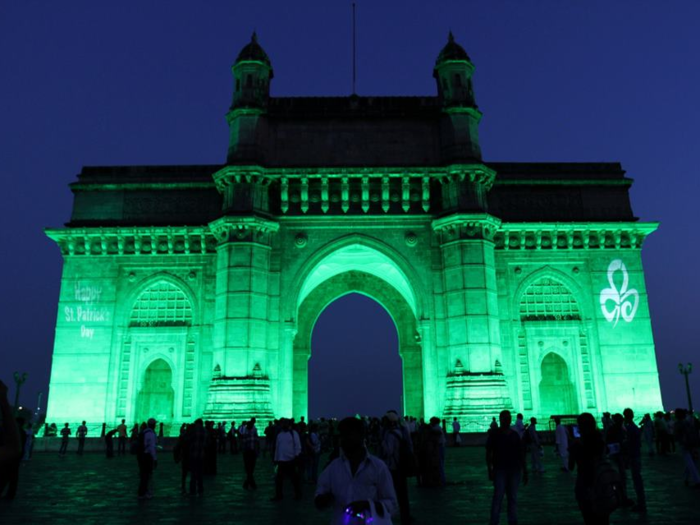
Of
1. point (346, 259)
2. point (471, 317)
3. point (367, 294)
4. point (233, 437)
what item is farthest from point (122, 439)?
point (367, 294)

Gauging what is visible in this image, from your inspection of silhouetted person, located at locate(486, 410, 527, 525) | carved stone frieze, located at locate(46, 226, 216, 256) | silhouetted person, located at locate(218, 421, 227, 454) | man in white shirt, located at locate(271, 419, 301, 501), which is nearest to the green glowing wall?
carved stone frieze, located at locate(46, 226, 216, 256)

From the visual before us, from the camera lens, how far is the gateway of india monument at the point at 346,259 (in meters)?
29.5

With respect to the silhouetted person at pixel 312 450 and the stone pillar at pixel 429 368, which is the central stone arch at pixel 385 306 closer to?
the stone pillar at pixel 429 368

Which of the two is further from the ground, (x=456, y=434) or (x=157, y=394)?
(x=157, y=394)

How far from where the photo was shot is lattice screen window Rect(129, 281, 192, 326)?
105 ft

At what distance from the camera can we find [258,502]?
12.0 meters

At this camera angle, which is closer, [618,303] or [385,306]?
[618,303]

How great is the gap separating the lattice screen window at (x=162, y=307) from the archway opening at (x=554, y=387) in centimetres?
1798

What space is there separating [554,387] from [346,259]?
490 inches

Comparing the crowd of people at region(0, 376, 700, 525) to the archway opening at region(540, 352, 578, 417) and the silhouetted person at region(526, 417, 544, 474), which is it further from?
the archway opening at region(540, 352, 578, 417)

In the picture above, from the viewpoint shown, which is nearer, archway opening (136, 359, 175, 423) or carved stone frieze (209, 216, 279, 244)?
carved stone frieze (209, 216, 279, 244)

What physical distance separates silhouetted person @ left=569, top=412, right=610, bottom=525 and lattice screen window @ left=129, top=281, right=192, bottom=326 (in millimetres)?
26354

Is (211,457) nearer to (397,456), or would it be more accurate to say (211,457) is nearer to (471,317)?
(397,456)

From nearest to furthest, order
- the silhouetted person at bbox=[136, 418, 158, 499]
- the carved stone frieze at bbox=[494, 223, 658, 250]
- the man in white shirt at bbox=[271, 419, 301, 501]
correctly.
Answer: the silhouetted person at bbox=[136, 418, 158, 499] < the man in white shirt at bbox=[271, 419, 301, 501] < the carved stone frieze at bbox=[494, 223, 658, 250]
